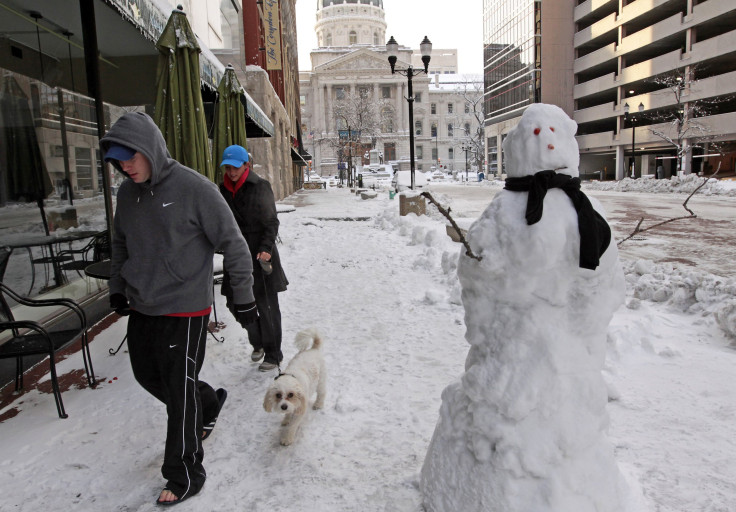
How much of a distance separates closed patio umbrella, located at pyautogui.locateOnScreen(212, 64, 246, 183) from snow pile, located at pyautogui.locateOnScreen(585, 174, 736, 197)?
22.0 meters

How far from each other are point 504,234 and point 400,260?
7600 millimetres

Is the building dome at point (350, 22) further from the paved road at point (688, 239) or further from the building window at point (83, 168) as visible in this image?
the building window at point (83, 168)

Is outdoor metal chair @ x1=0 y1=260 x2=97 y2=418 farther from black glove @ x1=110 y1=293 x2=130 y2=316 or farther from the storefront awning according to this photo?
the storefront awning

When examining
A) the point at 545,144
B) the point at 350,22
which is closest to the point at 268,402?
the point at 545,144

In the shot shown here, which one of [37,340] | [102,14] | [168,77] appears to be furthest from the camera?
[102,14]

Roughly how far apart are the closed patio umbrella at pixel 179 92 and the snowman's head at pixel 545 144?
4088 mm

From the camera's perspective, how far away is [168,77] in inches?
213

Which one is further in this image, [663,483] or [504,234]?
[663,483]

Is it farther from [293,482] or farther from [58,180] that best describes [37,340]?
[58,180]

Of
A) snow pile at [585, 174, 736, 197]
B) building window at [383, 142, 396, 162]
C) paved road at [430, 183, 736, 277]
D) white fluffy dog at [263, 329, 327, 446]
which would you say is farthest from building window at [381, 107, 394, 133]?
white fluffy dog at [263, 329, 327, 446]

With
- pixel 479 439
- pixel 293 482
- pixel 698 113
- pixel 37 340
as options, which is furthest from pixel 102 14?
pixel 698 113

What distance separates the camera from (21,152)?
6.53 metres

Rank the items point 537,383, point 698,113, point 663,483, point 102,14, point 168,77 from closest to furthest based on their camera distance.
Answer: point 537,383, point 663,483, point 168,77, point 102,14, point 698,113

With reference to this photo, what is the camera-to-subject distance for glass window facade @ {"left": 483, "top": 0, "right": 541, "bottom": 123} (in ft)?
194
